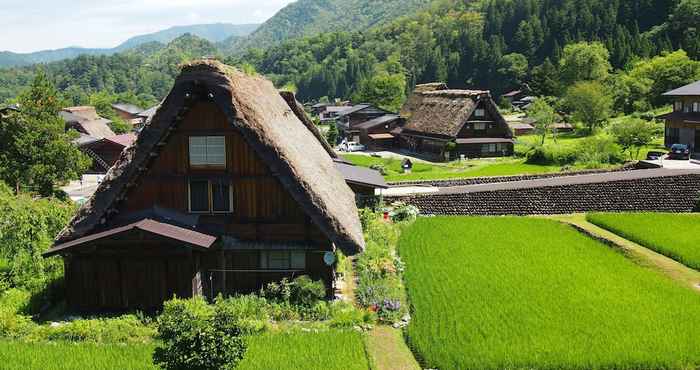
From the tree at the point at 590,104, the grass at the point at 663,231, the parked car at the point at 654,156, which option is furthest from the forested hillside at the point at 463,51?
the grass at the point at 663,231

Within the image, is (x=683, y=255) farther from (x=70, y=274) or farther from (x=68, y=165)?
(x=68, y=165)

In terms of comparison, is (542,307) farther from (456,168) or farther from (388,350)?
(456,168)

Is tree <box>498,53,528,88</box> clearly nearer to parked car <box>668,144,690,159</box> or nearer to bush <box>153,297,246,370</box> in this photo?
parked car <box>668,144,690,159</box>

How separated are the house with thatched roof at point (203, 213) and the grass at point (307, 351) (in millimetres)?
2377

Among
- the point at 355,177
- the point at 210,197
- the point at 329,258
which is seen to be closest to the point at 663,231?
the point at 355,177

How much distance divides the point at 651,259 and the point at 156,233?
47.8 ft

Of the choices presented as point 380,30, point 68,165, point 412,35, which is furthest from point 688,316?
point 380,30

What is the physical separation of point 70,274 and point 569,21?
10484 centimetres

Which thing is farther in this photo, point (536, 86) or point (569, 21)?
point (569, 21)

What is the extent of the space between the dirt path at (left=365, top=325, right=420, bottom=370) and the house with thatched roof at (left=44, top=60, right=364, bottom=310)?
6.99 ft

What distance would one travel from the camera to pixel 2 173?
3044 cm

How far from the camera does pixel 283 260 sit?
1589cm

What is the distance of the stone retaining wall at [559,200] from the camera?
91.1 ft

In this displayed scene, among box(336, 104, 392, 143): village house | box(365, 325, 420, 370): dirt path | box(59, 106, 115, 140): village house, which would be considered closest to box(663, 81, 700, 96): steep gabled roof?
box(365, 325, 420, 370): dirt path
